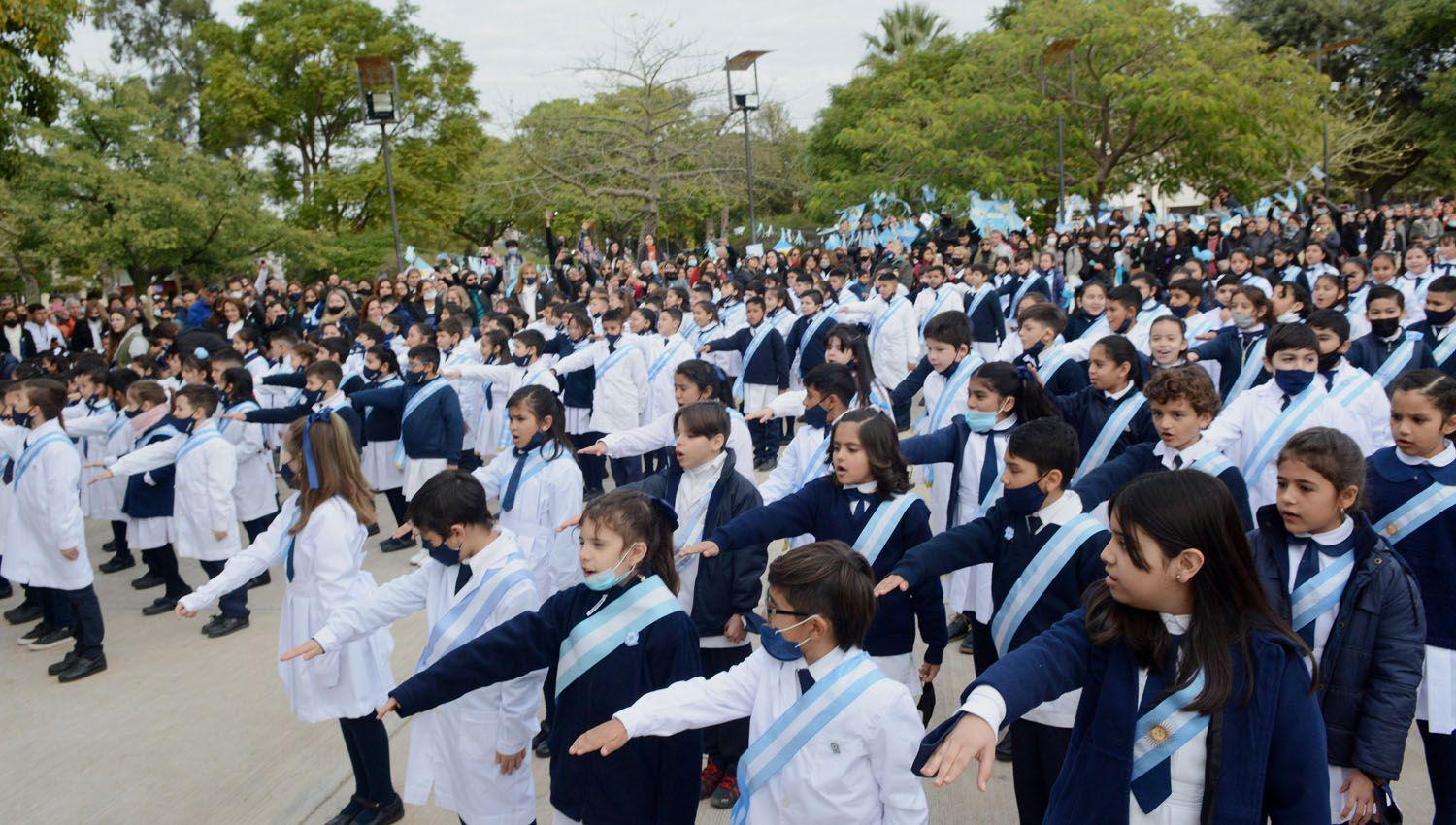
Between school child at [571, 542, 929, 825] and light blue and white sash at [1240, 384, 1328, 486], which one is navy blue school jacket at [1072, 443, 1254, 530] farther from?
school child at [571, 542, 929, 825]

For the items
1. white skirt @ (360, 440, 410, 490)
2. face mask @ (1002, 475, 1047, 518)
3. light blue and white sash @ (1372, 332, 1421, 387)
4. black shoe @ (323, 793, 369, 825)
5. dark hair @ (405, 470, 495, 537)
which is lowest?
black shoe @ (323, 793, 369, 825)

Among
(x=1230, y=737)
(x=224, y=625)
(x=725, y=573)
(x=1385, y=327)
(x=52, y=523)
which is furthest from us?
(x=224, y=625)

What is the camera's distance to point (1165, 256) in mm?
16578

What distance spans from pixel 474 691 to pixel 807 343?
7.33 m

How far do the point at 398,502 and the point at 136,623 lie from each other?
86.0 inches

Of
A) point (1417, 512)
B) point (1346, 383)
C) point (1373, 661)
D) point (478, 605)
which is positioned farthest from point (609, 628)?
point (1346, 383)

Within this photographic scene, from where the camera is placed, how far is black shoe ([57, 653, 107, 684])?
630 centimetres

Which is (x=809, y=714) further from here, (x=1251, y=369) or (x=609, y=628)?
(x=1251, y=369)

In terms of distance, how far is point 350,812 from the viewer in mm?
4387

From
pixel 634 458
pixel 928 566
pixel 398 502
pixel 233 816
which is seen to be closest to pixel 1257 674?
pixel 928 566

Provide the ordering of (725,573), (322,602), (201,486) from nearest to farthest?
(725,573) < (322,602) < (201,486)

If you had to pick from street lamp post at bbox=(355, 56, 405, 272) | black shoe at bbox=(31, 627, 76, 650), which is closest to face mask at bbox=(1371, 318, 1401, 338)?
black shoe at bbox=(31, 627, 76, 650)

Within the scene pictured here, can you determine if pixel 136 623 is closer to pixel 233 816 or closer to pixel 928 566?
pixel 233 816

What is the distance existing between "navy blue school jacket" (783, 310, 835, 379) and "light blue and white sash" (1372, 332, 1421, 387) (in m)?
4.93
